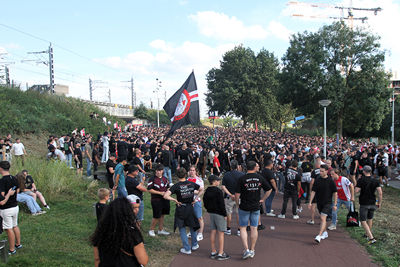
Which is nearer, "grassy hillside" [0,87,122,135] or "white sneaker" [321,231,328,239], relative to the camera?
"white sneaker" [321,231,328,239]

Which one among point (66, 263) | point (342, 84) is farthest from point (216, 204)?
point (342, 84)

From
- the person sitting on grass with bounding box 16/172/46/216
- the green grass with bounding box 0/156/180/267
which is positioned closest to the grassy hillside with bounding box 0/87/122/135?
the green grass with bounding box 0/156/180/267

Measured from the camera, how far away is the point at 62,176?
10.1 m

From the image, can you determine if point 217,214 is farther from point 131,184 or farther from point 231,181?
point 131,184

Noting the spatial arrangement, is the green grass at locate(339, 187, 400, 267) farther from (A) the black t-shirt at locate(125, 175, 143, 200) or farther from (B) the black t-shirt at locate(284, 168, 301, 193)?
(A) the black t-shirt at locate(125, 175, 143, 200)

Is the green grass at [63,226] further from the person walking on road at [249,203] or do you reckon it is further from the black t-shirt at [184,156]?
the black t-shirt at [184,156]

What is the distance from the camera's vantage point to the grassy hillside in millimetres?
22172

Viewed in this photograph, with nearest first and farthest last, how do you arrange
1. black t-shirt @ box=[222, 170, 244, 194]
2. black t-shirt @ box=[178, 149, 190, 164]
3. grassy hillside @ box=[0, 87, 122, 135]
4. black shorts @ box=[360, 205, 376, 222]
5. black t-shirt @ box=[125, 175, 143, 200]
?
black shorts @ box=[360, 205, 376, 222], black t-shirt @ box=[125, 175, 143, 200], black t-shirt @ box=[222, 170, 244, 194], black t-shirt @ box=[178, 149, 190, 164], grassy hillside @ box=[0, 87, 122, 135]

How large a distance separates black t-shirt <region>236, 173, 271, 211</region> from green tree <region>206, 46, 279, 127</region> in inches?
1679

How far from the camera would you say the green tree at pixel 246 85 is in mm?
48844

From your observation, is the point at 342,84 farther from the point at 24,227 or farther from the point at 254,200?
the point at 24,227

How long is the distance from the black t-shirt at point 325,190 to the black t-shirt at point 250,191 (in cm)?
187

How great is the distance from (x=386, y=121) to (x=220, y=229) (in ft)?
148

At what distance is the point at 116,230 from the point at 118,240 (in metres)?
0.09
